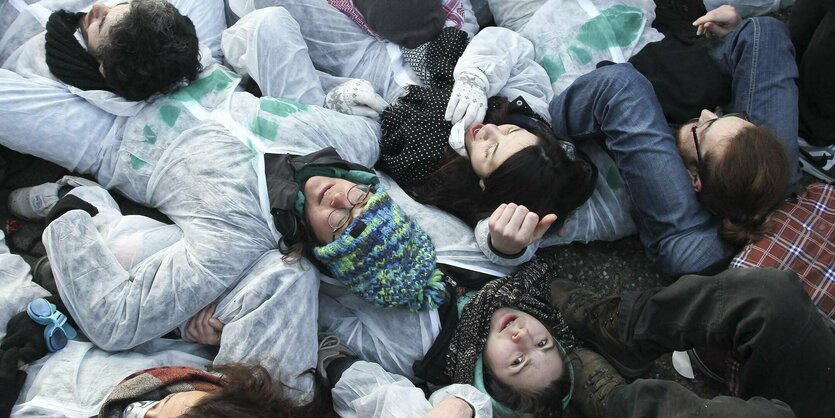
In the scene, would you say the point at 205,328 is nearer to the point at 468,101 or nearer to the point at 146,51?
the point at 146,51

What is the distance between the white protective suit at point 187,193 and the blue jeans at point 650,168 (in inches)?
40.1

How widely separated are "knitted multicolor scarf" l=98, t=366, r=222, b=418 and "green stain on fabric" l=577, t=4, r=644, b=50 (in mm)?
2347

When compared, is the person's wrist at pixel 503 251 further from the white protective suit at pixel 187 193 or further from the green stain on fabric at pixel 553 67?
the green stain on fabric at pixel 553 67

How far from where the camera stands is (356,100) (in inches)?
121

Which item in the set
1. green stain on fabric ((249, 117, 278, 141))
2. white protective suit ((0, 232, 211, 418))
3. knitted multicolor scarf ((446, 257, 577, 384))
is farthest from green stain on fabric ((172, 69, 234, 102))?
knitted multicolor scarf ((446, 257, 577, 384))

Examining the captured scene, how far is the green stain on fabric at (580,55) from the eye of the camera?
3.34 m

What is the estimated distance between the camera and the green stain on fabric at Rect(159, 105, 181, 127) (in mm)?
2869

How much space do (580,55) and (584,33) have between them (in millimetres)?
117

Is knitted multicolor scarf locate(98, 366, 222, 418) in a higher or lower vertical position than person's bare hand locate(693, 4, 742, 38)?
lower

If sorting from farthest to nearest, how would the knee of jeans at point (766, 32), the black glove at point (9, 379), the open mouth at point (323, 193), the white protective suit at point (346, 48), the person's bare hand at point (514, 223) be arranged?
the white protective suit at point (346, 48) < the knee of jeans at point (766, 32) < the person's bare hand at point (514, 223) < the open mouth at point (323, 193) < the black glove at point (9, 379)

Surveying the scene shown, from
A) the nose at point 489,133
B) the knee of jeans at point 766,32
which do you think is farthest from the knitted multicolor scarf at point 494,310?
the knee of jeans at point 766,32

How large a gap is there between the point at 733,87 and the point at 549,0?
100 centimetres

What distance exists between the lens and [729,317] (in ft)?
7.54

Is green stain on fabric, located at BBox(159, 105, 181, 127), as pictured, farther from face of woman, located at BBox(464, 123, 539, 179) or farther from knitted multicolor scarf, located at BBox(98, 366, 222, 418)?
face of woman, located at BBox(464, 123, 539, 179)
